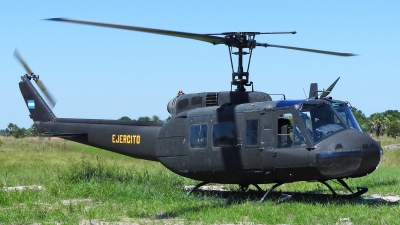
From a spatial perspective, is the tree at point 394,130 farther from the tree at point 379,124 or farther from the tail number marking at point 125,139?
the tail number marking at point 125,139

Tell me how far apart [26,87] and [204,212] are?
10.9m

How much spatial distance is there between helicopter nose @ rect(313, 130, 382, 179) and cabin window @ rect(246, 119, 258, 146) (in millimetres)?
1506

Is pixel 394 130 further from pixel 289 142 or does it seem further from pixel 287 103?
pixel 289 142

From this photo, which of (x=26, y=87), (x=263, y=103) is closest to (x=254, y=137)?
(x=263, y=103)

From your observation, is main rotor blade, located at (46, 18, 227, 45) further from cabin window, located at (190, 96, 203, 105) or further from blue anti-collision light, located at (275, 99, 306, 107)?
cabin window, located at (190, 96, 203, 105)

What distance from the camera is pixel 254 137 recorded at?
42.1 feet

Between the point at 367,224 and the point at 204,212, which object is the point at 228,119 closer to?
the point at 204,212

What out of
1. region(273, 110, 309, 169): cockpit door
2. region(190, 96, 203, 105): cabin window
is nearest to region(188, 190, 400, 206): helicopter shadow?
region(273, 110, 309, 169): cockpit door

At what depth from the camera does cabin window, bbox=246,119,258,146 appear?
12.8 metres

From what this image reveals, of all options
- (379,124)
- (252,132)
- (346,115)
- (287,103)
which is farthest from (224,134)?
(379,124)

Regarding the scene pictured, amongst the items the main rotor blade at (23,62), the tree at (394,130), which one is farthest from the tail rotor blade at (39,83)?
the tree at (394,130)

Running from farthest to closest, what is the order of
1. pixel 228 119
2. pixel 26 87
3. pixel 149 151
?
1. pixel 26 87
2. pixel 149 151
3. pixel 228 119

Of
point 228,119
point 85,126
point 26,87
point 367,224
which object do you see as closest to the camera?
point 367,224

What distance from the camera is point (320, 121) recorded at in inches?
480
